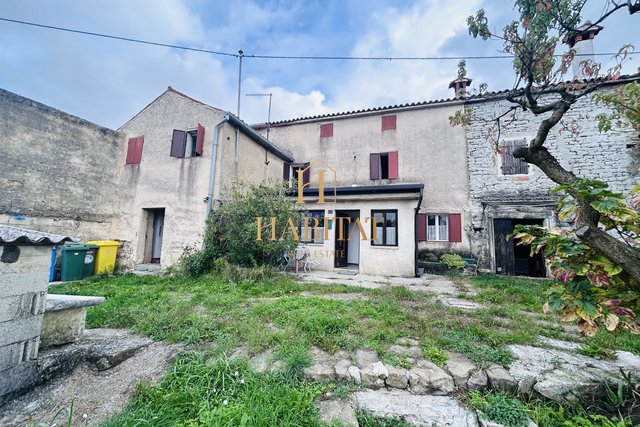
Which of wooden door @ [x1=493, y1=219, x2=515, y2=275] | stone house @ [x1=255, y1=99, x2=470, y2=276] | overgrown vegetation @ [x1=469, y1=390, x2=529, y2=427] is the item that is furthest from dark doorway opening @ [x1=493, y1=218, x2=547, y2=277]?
overgrown vegetation @ [x1=469, y1=390, x2=529, y2=427]

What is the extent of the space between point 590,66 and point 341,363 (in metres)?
4.40

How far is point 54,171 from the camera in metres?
7.73

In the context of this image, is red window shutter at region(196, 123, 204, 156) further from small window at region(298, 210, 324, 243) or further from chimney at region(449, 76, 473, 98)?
chimney at region(449, 76, 473, 98)

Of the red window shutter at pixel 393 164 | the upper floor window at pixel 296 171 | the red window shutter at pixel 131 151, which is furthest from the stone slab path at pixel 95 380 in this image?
the red window shutter at pixel 393 164

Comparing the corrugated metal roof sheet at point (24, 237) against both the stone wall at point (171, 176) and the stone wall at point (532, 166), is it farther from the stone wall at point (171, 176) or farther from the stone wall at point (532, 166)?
the stone wall at point (532, 166)

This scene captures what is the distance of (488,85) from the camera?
3.98 meters

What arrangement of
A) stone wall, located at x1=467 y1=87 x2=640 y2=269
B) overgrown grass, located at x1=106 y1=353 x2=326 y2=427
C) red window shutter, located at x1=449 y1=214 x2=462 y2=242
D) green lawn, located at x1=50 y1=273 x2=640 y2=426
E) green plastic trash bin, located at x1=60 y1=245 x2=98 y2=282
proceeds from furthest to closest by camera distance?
red window shutter, located at x1=449 y1=214 x2=462 y2=242 < stone wall, located at x1=467 y1=87 x2=640 y2=269 < green plastic trash bin, located at x1=60 y1=245 x2=98 y2=282 < green lawn, located at x1=50 y1=273 x2=640 y2=426 < overgrown grass, located at x1=106 y1=353 x2=326 y2=427

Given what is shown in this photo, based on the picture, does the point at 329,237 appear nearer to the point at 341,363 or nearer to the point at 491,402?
the point at 341,363

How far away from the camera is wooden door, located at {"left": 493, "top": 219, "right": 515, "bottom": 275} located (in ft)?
32.1

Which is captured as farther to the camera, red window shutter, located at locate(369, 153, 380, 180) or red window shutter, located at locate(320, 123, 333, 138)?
red window shutter, located at locate(320, 123, 333, 138)

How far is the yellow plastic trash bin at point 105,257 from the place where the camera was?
8.02 metres

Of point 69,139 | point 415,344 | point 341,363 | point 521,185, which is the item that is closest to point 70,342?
point 341,363

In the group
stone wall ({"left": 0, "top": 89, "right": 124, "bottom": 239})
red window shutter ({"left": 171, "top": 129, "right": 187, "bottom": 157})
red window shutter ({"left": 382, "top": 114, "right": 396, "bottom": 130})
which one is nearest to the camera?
stone wall ({"left": 0, "top": 89, "right": 124, "bottom": 239})

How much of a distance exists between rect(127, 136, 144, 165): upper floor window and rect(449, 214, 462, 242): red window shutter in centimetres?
1330
